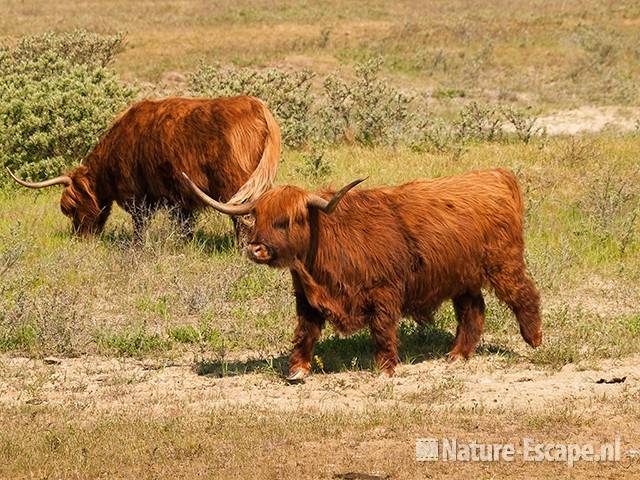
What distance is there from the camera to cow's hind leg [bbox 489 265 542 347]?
28.0 ft

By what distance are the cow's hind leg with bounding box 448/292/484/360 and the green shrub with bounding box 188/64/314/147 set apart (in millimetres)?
8950

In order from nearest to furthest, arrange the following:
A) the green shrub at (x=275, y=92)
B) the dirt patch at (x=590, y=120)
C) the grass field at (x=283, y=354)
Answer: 1. the grass field at (x=283, y=354)
2. the green shrub at (x=275, y=92)
3. the dirt patch at (x=590, y=120)

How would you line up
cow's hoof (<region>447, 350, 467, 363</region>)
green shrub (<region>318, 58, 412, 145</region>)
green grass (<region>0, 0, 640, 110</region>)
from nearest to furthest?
cow's hoof (<region>447, 350, 467, 363</region>) < green shrub (<region>318, 58, 412, 145</region>) < green grass (<region>0, 0, 640, 110</region>)

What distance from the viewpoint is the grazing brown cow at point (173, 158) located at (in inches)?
453

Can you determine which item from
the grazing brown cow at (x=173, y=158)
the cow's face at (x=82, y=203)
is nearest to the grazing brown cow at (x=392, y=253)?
the grazing brown cow at (x=173, y=158)

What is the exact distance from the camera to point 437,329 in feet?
31.1

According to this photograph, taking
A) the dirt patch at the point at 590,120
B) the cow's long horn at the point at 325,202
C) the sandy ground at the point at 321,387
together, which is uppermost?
the cow's long horn at the point at 325,202

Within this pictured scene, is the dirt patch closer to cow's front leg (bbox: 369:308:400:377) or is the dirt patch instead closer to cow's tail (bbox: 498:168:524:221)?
cow's tail (bbox: 498:168:524:221)

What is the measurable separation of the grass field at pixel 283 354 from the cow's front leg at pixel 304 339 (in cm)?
12

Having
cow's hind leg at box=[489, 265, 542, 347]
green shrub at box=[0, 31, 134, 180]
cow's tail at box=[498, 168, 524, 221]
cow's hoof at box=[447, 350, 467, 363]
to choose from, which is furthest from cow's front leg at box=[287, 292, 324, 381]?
green shrub at box=[0, 31, 134, 180]

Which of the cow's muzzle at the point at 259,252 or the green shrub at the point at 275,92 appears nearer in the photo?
the cow's muzzle at the point at 259,252

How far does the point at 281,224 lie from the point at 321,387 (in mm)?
1202

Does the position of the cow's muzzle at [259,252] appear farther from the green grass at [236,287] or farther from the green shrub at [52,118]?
the green shrub at [52,118]

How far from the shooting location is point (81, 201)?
502 inches
